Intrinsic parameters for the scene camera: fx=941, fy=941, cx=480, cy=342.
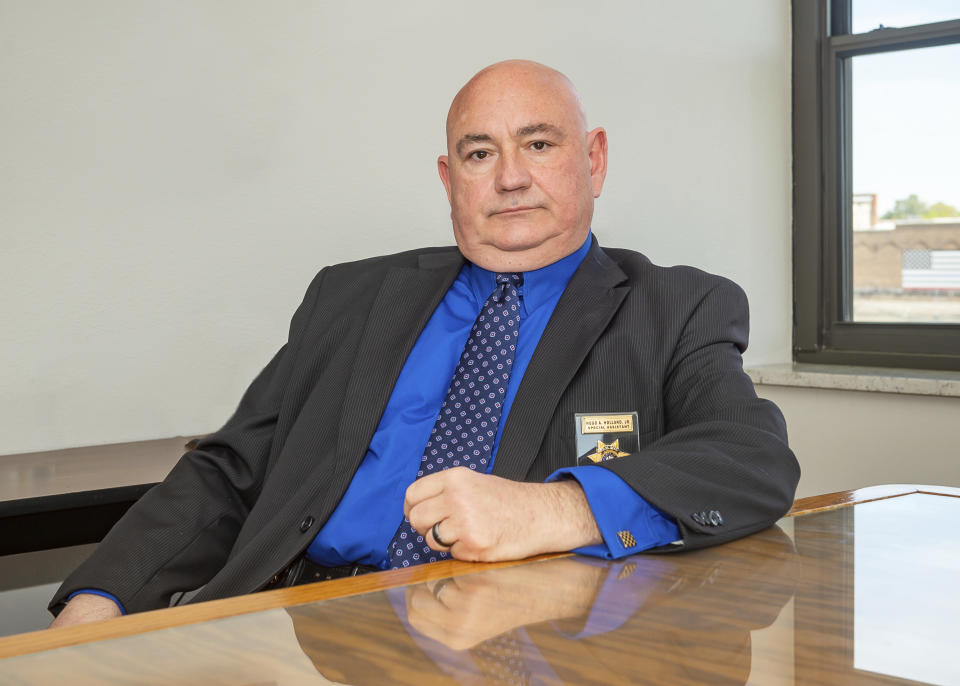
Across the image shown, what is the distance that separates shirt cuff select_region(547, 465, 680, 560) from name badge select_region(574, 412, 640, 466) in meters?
0.26

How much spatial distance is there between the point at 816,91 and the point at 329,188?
1.71 meters

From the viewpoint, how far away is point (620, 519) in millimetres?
992

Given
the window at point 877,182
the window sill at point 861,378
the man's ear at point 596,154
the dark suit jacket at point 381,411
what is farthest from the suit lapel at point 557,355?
the window at point 877,182

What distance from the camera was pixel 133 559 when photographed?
1.32 m

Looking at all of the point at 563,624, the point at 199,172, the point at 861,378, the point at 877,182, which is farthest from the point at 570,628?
the point at 877,182

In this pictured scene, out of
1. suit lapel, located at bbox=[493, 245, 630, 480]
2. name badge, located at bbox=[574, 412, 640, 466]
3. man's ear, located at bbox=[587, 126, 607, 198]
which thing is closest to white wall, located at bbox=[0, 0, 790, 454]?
man's ear, located at bbox=[587, 126, 607, 198]

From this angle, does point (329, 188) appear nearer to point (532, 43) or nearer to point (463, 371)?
point (532, 43)

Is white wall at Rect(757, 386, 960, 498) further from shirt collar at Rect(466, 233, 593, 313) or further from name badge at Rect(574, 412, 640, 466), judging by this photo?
name badge at Rect(574, 412, 640, 466)

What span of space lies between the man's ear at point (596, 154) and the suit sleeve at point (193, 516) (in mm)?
578

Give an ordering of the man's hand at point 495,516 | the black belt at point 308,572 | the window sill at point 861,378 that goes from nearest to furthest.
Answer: the man's hand at point 495,516, the black belt at point 308,572, the window sill at point 861,378

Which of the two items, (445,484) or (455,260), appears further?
(455,260)

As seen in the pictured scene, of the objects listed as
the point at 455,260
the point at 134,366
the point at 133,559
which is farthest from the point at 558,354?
the point at 134,366

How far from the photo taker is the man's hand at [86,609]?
1.25 meters

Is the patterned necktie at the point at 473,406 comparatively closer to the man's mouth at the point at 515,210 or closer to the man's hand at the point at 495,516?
the man's mouth at the point at 515,210
